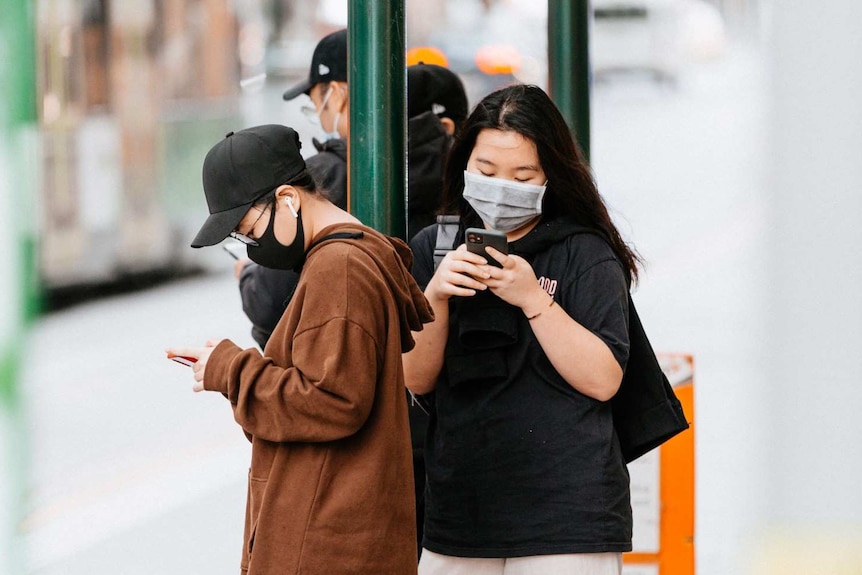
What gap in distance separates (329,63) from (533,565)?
1.71 meters

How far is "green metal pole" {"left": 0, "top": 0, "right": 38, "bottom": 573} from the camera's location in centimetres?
588

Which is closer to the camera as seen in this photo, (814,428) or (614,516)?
(814,428)

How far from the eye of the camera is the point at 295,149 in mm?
2330

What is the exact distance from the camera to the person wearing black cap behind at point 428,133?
3551 millimetres

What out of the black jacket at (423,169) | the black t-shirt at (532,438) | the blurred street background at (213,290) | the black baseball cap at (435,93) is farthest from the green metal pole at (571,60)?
the black t-shirt at (532,438)

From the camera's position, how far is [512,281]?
2439 mm

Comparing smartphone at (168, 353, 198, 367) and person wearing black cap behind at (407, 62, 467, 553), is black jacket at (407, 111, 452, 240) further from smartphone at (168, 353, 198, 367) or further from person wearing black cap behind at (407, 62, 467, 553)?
smartphone at (168, 353, 198, 367)

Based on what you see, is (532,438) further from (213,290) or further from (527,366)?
(213,290)

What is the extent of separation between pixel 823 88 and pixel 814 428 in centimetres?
21

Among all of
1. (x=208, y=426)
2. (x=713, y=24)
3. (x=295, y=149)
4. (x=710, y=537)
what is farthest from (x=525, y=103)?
(x=713, y=24)

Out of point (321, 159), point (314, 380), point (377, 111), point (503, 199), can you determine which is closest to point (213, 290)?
point (321, 159)

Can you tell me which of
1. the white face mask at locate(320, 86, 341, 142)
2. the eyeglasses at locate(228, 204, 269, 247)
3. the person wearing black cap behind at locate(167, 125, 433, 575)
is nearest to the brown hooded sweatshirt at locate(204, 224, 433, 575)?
the person wearing black cap behind at locate(167, 125, 433, 575)

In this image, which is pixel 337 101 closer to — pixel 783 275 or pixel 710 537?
pixel 783 275

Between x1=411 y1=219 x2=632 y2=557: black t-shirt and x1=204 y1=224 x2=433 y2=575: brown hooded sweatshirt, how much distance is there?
279 millimetres
